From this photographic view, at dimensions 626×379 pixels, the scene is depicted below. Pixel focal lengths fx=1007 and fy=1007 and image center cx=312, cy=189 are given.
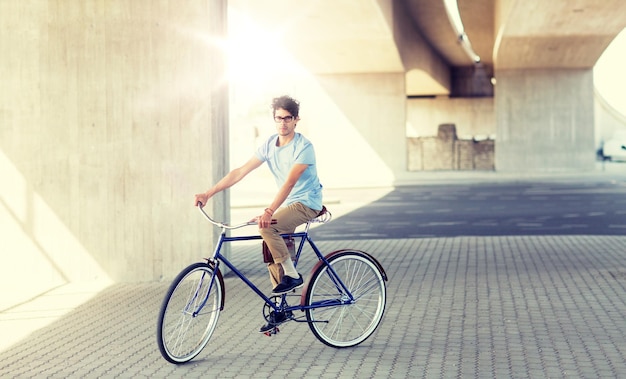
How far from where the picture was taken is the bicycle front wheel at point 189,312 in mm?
5902

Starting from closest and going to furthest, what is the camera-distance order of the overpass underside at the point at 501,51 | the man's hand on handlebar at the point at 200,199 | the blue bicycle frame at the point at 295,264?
1. the man's hand on handlebar at the point at 200,199
2. the blue bicycle frame at the point at 295,264
3. the overpass underside at the point at 501,51

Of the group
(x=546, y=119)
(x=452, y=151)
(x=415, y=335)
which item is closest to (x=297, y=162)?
(x=415, y=335)

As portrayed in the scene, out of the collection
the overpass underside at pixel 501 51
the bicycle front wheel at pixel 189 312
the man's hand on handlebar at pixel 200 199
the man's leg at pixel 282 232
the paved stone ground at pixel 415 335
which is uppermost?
the overpass underside at pixel 501 51

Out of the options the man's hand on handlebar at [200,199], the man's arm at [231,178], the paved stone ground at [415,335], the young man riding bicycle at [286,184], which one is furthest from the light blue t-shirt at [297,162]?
the paved stone ground at [415,335]

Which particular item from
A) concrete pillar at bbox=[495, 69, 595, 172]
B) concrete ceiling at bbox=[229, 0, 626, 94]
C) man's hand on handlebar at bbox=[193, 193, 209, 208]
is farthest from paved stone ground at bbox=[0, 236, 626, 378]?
concrete pillar at bbox=[495, 69, 595, 172]

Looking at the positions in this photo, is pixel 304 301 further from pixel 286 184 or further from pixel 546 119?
pixel 546 119

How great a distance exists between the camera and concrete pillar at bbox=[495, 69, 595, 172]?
40.8 metres

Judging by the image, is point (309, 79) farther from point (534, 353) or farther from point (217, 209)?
point (534, 353)

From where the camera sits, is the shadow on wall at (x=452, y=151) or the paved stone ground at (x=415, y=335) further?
the shadow on wall at (x=452, y=151)

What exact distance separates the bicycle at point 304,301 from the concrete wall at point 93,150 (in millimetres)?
3935

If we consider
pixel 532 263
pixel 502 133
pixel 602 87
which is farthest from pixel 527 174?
pixel 602 87

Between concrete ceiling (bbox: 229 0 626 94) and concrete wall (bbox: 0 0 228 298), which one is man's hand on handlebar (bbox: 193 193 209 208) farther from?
concrete ceiling (bbox: 229 0 626 94)

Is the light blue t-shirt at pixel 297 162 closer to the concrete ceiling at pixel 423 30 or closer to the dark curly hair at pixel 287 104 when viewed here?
the dark curly hair at pixel 287 104

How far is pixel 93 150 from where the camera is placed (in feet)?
34.4
